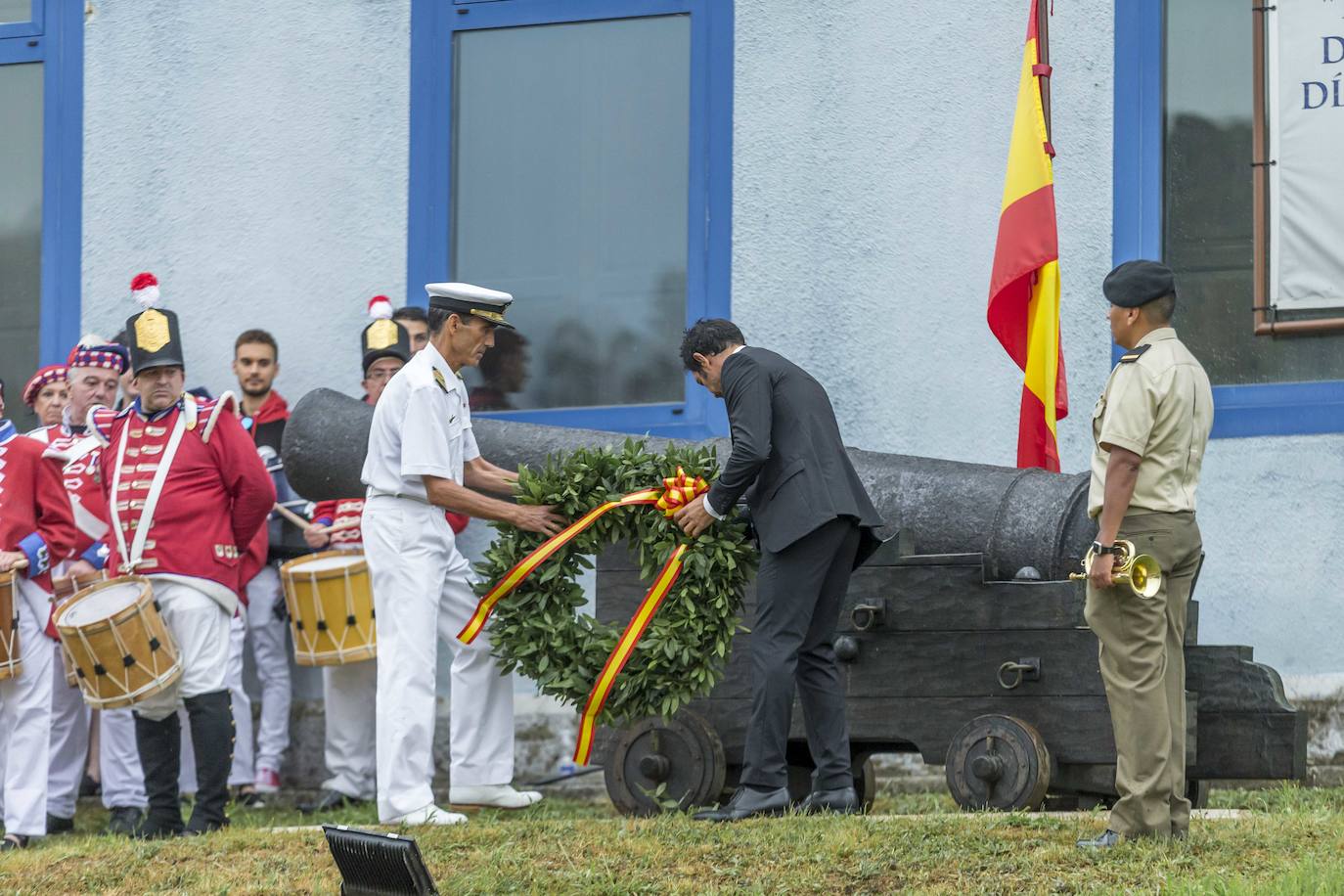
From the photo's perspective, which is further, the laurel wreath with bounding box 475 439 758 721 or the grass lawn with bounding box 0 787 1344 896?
the laurel wreath with bounding box 475 439 758 721

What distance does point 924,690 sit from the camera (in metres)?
7.34

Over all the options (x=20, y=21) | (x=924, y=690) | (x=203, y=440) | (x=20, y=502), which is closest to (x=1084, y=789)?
(x=924, y=690)

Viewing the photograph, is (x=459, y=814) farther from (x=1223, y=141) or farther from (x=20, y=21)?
(x=20, y=21)

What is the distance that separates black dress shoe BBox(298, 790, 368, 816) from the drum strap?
5.70 ft

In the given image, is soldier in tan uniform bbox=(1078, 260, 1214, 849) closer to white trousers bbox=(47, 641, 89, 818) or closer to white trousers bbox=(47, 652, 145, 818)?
white trousers bbox=(47, 652, 145, 818)

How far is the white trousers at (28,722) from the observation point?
7945 mm

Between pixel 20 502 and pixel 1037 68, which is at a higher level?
pixel 1037 68

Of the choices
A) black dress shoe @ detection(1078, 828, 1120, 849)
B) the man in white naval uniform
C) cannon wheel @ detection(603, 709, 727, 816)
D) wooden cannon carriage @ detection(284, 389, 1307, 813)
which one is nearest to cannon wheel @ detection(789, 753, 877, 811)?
wooden cannon carriage @ detection(284, 389, 1307, 813)

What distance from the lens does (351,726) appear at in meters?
9.28

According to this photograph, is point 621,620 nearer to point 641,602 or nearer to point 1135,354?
point 641,602

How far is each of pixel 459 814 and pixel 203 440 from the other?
178 cm

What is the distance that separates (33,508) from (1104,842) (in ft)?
14.8

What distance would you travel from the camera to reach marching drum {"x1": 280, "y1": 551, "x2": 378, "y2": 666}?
348 inches

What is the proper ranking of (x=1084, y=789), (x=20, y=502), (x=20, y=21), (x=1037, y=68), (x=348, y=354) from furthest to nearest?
(x=20, y=21) → (x=348, y=354) → (x=1037, y=68) → (x=20, y=502) → (x=1084, y=789)
